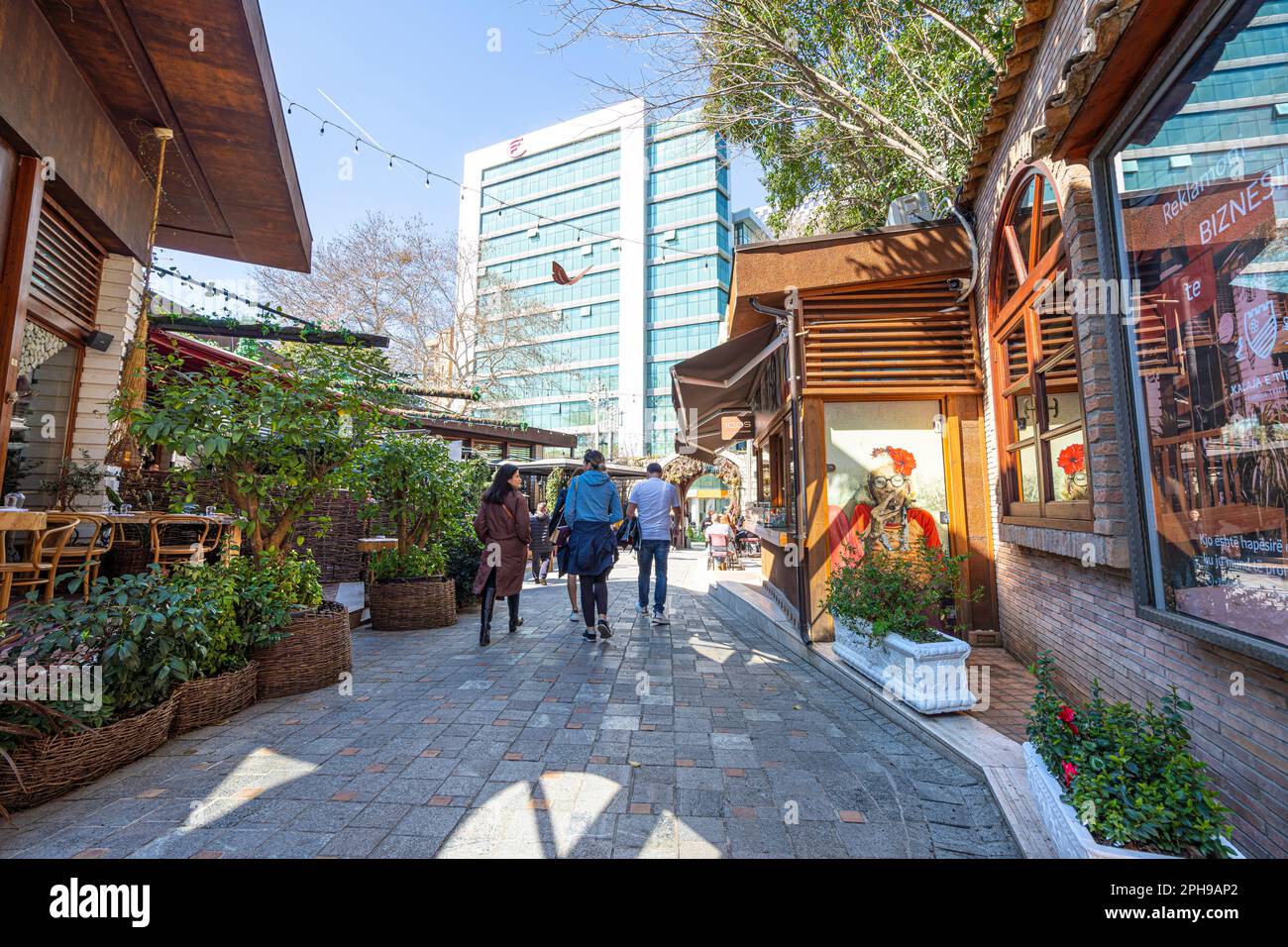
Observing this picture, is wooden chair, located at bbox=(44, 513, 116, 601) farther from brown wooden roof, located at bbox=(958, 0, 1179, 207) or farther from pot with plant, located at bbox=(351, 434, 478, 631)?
brown wooden roof, located at bbox=(958, 0, 1179, 207)

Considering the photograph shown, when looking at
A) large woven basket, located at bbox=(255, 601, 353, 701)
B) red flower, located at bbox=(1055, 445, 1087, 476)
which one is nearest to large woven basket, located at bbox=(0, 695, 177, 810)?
large woven basket, located at bbox=(255, 601, 353, 701)

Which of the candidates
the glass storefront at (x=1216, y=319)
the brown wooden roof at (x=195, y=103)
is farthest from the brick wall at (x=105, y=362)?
the glass storefront at (x=1216, y=319)

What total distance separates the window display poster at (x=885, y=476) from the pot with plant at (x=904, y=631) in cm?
53

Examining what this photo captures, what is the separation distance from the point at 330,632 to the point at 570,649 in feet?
6.62

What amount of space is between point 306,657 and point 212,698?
0.68 metres

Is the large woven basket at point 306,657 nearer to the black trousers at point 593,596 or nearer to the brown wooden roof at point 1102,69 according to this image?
the black trousers at point 593,596

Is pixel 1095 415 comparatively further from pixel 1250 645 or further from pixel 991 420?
pixel 991 420

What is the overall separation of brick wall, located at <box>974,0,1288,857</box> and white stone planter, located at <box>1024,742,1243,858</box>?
12.8 inches

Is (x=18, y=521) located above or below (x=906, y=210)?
below

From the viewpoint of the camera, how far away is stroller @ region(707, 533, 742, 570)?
13148mm

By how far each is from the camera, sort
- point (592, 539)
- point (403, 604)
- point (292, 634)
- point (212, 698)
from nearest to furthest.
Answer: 1. point (212, 698)
2. point (292, 634)
3. point (592, 539)
4. point (403, 604)

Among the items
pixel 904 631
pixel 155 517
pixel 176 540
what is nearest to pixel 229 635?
pixel 155 517

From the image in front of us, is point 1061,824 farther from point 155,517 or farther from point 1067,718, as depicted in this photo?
point 155,517

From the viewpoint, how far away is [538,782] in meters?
2.62
